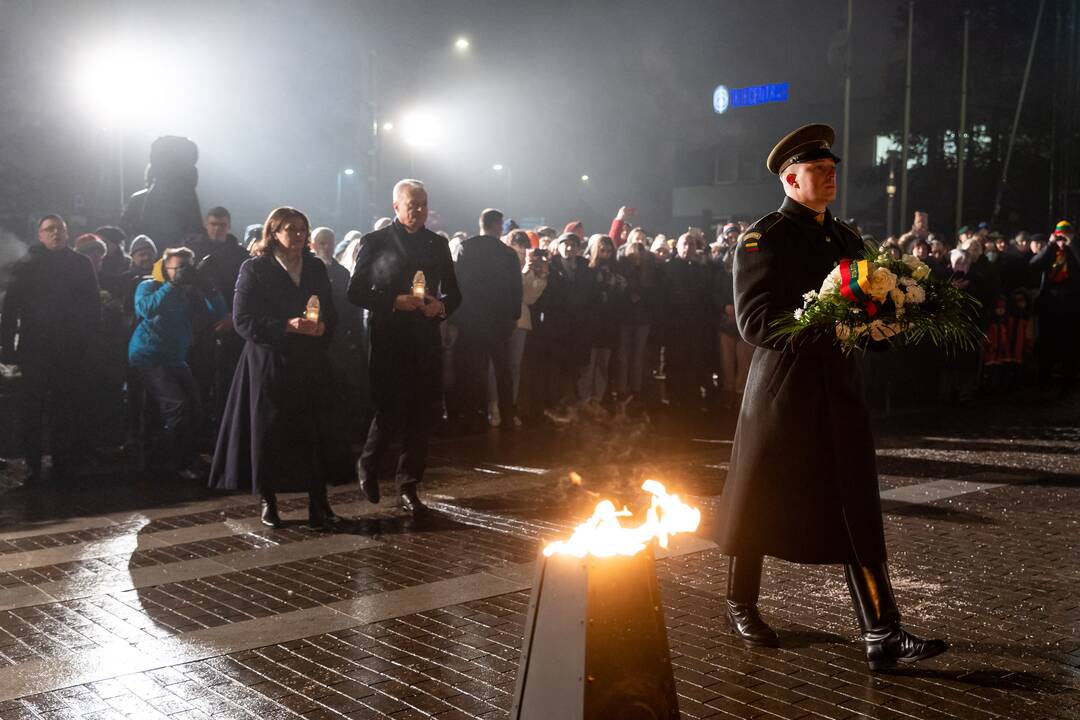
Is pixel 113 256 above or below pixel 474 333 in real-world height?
above

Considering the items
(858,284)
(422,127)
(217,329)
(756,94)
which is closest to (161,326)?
(217,329)

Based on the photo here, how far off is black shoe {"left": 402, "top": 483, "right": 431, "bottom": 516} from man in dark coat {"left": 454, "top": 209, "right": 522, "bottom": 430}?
392cm

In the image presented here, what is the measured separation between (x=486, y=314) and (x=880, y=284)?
8388 mm

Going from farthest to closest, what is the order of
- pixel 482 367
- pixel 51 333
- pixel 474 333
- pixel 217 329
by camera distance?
pixel 482 367 → pixel 474 333 → pixel 217 329 → pixel 51 333

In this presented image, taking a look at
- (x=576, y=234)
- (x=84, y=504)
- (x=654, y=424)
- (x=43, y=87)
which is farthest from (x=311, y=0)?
(x=84, y=504)

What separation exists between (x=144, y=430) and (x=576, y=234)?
6198 millimetres

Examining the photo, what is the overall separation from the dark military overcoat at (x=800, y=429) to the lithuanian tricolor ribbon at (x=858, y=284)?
0.45 metres

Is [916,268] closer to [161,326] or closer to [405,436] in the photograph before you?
[405,436]

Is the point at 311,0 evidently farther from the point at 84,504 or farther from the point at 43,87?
the point at 84,504

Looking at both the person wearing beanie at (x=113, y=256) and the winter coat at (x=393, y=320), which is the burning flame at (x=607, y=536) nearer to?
the winter coat at (x=393, y=320)

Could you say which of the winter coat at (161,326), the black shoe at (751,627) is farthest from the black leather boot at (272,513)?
the black shoe at (751,627)

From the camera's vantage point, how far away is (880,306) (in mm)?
4801

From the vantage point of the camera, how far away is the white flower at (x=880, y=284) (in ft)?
15.5

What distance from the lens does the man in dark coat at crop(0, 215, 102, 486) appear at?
10.4m
